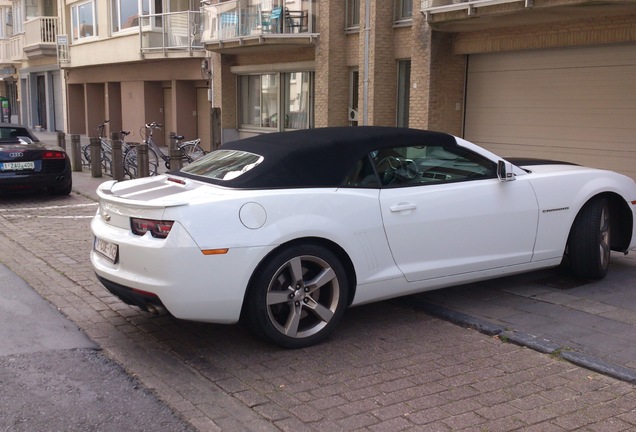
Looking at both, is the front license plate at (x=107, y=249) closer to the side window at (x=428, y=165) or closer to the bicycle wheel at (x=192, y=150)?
the side window at (x=428, y=165)

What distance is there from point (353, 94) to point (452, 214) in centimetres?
1438

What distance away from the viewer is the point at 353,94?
1964 centimetres

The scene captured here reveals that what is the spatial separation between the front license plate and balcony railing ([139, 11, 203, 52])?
1943cm

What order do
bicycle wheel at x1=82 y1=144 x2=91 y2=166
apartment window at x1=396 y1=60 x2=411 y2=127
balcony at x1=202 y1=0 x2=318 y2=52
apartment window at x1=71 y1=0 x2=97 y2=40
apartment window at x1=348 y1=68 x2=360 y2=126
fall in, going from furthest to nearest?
apartment window at x1=71 y1=0 x2=97 y2=40, balcony at x1=202 y1=0 x2=318 y2=52, apartment window at x1=348 y1=68 x2=360 y2=126, bicycle wheel at x1=82 y1=144 x2=91 y2=166, apartment window at x1=396 y1=60 x2=411 y2=127

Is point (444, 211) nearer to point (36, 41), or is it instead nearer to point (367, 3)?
point (367, 3)

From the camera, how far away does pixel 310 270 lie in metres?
5.11


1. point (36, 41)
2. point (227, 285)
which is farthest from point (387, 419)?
point (36, 41)

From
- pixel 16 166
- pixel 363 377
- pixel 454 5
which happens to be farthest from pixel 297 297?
pixel 454 5

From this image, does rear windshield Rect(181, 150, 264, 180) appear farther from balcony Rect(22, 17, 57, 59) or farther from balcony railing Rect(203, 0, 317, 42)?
balcony Rect(22, 17, 57, 59)

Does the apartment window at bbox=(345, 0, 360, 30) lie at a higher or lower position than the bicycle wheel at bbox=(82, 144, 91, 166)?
higher

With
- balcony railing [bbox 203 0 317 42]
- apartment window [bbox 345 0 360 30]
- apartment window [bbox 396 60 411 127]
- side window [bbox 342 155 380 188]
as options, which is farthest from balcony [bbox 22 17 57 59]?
side window [bbox 342 155 380 188]

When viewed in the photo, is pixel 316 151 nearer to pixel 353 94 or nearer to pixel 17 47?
pixel 353 94

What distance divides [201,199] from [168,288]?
633mm

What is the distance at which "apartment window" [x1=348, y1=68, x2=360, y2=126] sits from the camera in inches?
763
